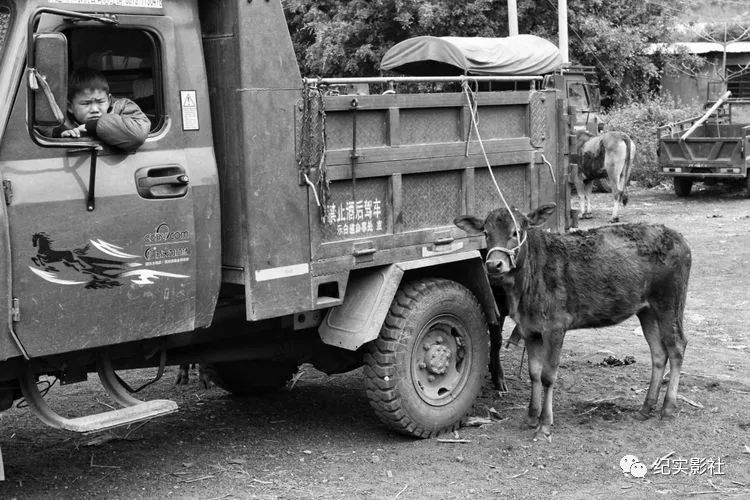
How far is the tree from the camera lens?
909 inches

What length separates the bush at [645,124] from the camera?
75.5 feet

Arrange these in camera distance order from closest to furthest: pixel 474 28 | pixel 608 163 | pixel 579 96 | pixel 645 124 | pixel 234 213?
1. pixel 234 213
2. pixel 608 163
3. pixel 579 96
4. pixel 474 28
5. pixel 645 124

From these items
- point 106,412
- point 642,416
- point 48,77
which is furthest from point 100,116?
point 642,416

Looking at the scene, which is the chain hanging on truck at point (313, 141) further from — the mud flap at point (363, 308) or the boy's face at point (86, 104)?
the boy's face at point (86, 104)

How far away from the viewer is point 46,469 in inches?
224

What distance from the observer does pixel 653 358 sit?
664cm

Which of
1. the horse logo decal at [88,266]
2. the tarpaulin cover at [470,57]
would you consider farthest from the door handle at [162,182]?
the tarpaulin cover at [470,57]

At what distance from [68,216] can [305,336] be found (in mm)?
1984

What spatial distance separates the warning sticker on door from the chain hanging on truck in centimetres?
59

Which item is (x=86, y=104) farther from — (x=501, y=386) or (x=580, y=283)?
(x=501, y=386)

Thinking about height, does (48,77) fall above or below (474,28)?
below

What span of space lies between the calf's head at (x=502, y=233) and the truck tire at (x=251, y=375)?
5.96 ft

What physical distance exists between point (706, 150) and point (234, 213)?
53.3ft

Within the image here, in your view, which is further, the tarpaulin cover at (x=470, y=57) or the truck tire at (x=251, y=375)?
the tarpaulin cover at (x=470, y=57)
